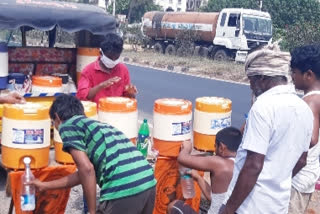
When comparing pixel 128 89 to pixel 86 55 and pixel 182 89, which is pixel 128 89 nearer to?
pixel 86 55

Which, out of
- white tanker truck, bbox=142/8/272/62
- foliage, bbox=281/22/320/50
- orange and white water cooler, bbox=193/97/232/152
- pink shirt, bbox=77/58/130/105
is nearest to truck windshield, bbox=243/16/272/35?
white tanker truck, bbox=142/8/272/62

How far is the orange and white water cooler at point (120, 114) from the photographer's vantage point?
13.7 ft

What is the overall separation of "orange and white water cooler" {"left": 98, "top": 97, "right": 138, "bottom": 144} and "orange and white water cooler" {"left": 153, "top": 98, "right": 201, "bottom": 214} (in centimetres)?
21

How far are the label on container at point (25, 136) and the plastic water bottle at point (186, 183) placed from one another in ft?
3.97

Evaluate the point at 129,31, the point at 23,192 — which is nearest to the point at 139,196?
the point at 23,192

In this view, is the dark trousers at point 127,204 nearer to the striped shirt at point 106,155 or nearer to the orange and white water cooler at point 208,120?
the striped shirt at point 106,155

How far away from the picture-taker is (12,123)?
3.85 m

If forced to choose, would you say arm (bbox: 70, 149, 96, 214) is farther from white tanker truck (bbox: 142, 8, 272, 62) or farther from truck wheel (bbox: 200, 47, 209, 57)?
truck wheel (bbox: 200, 47, 209, 57)

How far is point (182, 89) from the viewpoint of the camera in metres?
15.3

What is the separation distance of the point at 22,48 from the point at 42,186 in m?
3.65

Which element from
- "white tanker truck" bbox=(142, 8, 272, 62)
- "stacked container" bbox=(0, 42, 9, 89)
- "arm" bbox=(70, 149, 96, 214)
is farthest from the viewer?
"white tanker truck" bbox=(142, 8, 272, 62)

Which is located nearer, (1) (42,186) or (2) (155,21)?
(1) (42,186)

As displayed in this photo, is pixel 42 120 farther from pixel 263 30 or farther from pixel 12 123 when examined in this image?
pixel 263 30

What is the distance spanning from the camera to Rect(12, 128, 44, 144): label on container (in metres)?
3.87
